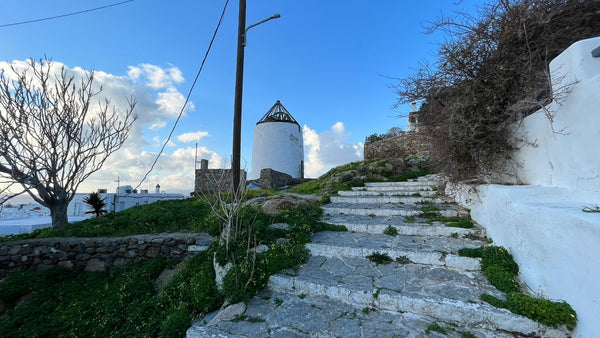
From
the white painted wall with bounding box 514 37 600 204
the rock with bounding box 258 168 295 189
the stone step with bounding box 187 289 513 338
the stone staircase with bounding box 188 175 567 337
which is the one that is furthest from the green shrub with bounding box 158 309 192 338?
the rock with bounding box 258 168 295 189

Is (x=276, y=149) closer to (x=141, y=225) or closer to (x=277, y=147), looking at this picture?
(x=277, y=147)

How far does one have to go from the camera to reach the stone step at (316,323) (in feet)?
6.64

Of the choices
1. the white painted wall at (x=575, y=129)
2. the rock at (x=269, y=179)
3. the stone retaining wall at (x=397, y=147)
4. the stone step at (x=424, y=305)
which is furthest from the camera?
the rock at (x=269, y=179)

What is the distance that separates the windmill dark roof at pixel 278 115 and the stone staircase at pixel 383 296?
53.7 ft

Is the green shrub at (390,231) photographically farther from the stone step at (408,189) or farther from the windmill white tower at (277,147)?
the windmill white tower at (277,147)

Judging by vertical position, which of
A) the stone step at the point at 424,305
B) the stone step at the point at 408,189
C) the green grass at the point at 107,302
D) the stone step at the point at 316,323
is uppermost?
the stone step at the point at 408,189

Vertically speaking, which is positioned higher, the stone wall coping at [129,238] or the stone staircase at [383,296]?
the stone wall coping at [129,238]

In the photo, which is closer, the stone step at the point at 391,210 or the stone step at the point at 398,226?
the stone step at the point at 398,226

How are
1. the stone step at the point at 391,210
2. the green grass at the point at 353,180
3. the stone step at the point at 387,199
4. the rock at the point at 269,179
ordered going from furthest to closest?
the rock at the point at 269,179 → the green grass at the point at 353,180 → the stone step at the point at 387,199 → the stone step at the point at 391,210

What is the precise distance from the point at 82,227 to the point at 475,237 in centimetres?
721

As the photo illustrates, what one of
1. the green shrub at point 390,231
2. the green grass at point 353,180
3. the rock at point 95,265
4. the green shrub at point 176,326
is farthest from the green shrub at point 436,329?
the rock at point 95,265

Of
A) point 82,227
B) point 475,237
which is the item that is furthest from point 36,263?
point 475,237

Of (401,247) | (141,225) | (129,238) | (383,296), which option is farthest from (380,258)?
(141,225)

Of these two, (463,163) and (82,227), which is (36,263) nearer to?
(82,227)
